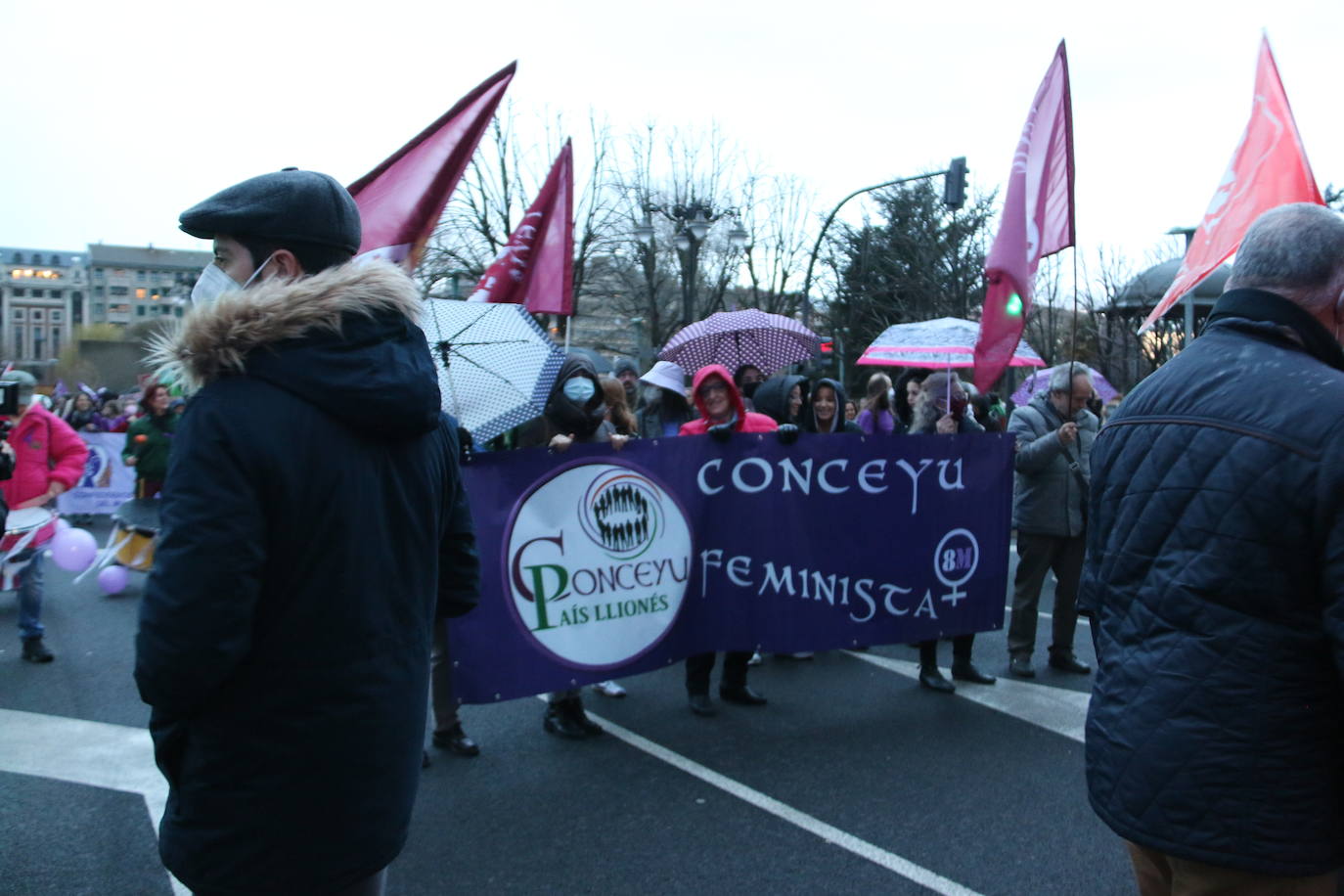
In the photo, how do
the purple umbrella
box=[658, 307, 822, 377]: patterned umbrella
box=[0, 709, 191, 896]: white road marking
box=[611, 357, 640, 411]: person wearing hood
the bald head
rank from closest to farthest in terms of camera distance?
the bald head < box=[0, 709, 191, 896]: white road marking < box=[658, 307, 822, 377]: patterned umbrella < box=[611, 357, 640, 411]: person wearing hood < the purple umbrella

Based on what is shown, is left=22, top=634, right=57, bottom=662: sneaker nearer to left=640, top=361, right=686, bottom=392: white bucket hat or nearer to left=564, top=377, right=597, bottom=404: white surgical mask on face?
left=564, top=377, right=597, bottom=404: white surgical mask on face

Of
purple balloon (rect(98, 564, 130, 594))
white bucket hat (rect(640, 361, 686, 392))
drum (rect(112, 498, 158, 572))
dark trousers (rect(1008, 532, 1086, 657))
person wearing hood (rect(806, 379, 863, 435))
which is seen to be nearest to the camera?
dark trousers (rect(1008, 532, 1086, 657))

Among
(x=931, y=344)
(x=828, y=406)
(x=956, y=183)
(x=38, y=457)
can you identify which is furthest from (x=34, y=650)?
(x=956, y=183)

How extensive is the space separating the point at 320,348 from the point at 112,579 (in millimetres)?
8150

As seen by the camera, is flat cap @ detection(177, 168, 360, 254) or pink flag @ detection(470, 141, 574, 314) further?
pink flag @ detection(470, 141, 574, 314)

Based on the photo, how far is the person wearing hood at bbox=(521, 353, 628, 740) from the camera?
5.15 m

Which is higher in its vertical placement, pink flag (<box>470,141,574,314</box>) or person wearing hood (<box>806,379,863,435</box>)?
pink flag (<box>470,141,574,314</box>)

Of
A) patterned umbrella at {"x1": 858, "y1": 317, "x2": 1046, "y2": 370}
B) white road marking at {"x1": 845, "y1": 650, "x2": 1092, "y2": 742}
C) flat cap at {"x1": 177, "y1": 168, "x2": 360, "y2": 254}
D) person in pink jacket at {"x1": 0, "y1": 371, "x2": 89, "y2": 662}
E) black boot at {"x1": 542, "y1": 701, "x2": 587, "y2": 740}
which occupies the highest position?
patterned umbrella at {"x1": 858, "y1": 317, "x2": 1046, "y2": 370}

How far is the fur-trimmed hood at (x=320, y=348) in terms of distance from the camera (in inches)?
64.3

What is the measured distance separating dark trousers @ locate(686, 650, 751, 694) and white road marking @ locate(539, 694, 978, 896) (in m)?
0.46

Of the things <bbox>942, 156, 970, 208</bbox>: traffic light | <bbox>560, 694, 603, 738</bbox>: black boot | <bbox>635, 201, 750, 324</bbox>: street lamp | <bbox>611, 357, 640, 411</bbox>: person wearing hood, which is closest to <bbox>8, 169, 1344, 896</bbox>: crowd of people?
<bbox>560, 694, 603, 738</bbox>: black boot

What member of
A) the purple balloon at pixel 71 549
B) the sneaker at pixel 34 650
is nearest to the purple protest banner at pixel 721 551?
the sneaker at pixel 34 650

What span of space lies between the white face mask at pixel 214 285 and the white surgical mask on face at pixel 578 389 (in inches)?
135

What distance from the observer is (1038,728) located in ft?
17.0
